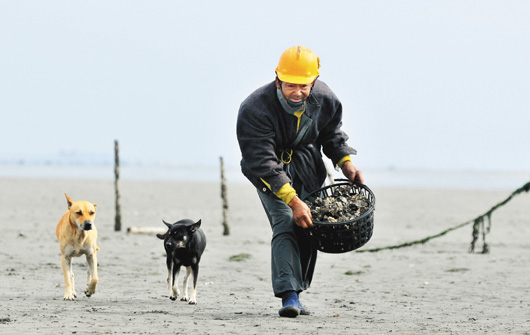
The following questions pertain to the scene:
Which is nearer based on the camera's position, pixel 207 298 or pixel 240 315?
pixel 240 315


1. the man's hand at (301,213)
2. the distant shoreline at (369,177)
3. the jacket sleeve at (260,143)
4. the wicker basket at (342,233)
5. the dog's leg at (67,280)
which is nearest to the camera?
the wicker basket at (342,233)

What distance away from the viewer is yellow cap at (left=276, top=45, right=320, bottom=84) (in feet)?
19.9

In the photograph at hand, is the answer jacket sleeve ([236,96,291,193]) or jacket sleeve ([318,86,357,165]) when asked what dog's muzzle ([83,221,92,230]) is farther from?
jacket sleeve ([318,86,357,165])

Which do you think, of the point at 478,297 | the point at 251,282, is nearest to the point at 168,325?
the point at 251,282

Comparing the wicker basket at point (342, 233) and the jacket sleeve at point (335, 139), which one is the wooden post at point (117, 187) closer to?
the jacket sleeve at point (335, 139)

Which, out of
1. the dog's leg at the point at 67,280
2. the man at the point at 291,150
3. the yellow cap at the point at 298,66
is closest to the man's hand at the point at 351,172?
the man at the point at 291,150

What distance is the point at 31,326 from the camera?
5.79 m

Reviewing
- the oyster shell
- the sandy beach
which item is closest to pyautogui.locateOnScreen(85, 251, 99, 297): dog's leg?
the sandy beach

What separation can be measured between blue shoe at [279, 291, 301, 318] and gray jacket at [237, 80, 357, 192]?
3.40ft

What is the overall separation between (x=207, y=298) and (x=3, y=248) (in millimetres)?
5898

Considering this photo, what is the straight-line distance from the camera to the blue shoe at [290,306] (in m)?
6.51

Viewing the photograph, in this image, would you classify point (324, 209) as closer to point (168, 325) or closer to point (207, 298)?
point (168, 325)

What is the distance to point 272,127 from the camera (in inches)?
252

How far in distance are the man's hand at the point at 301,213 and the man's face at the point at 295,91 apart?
860 mm
